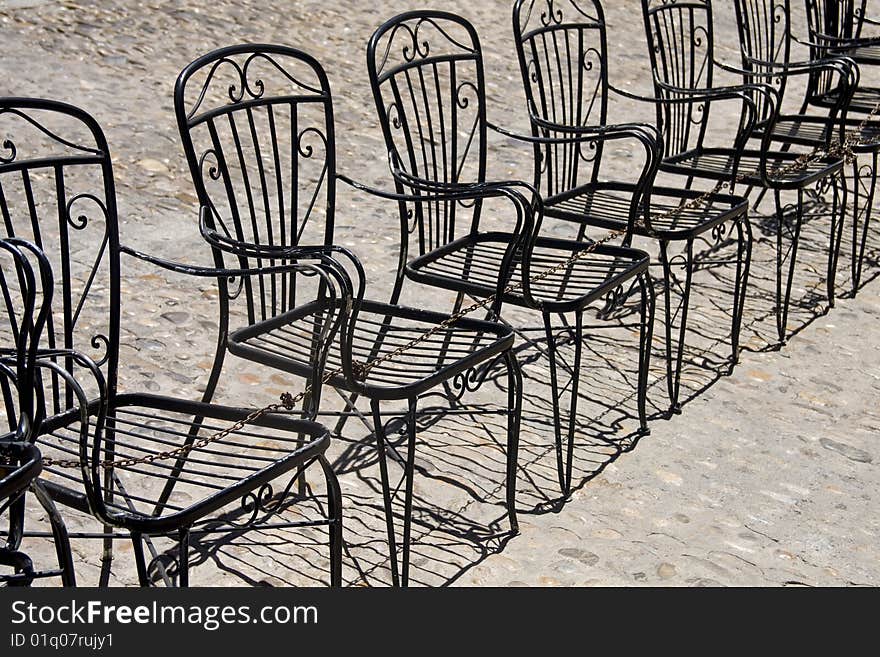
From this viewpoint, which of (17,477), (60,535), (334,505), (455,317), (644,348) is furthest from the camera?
(644,348)

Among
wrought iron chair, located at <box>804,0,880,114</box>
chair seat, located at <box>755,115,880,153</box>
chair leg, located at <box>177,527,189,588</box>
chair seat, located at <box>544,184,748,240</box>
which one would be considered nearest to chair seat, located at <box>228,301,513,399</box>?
chair leg, located at <box>177,527,189,588</box>

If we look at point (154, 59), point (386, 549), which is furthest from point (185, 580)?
point (154, 59)

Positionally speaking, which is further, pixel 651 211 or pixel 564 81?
pixel 564 81

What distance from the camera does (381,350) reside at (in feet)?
9.51

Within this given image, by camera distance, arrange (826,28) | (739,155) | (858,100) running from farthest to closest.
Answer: (826,28), (858,100), (739,155)

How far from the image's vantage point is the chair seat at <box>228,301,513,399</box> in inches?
103

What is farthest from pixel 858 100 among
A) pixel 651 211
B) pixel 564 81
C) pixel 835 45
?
pixel 564 81

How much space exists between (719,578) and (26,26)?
15.4 feet

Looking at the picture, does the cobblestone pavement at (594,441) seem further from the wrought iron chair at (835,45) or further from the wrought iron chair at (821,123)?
the wrought iron chair at (835,45)

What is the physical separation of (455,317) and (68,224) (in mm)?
2350

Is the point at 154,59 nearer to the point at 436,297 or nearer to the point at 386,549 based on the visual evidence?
the point at 436,297

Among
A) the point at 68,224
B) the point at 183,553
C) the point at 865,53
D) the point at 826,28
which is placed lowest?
the point at 68,224

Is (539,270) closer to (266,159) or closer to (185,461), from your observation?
(185,461)

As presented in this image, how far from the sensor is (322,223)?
506 cm
